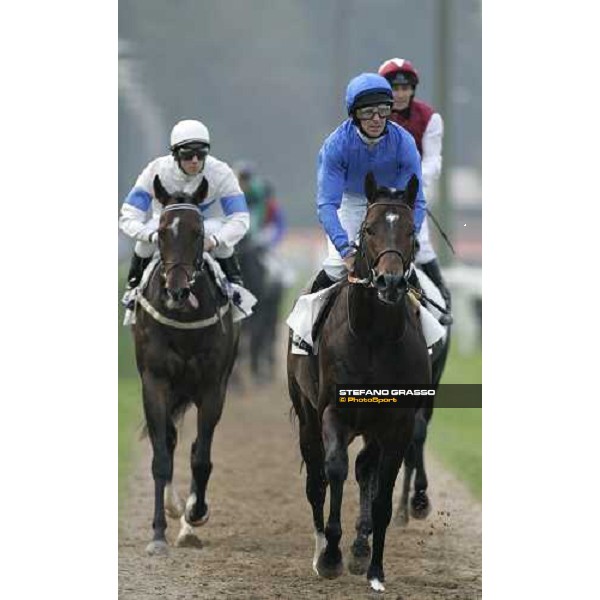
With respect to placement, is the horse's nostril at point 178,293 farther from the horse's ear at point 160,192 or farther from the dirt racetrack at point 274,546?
the dirt racetrack at point 274,546

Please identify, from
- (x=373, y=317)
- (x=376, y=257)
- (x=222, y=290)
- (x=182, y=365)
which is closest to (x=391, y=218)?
(x=376, y=257)

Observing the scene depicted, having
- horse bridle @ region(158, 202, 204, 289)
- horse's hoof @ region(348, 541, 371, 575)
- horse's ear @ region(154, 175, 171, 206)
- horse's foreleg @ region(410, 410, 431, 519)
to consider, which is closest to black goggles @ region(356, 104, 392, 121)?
horse bridle @ region(158, 202, 204, 289)

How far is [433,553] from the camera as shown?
28.7 ft

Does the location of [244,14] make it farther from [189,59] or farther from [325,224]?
[325,224]

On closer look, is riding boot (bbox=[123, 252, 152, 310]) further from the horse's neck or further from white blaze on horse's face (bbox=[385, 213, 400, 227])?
white blaze on horse's face (bbox=[385, 213, 400, 227])

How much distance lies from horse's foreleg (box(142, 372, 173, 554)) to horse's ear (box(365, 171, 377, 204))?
1.92m

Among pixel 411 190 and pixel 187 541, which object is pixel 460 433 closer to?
pixel 187 541

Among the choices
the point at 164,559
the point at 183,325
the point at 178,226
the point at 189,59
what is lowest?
the point at 164,559

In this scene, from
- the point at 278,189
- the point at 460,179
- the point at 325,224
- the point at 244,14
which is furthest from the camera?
the point at 278,189

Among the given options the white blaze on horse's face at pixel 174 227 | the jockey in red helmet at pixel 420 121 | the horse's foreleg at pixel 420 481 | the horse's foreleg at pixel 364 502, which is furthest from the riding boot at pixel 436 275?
the white blaze on horse's face at pixel 174 227

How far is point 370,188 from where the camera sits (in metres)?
7.45

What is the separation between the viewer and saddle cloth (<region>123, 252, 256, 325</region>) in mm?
8773
